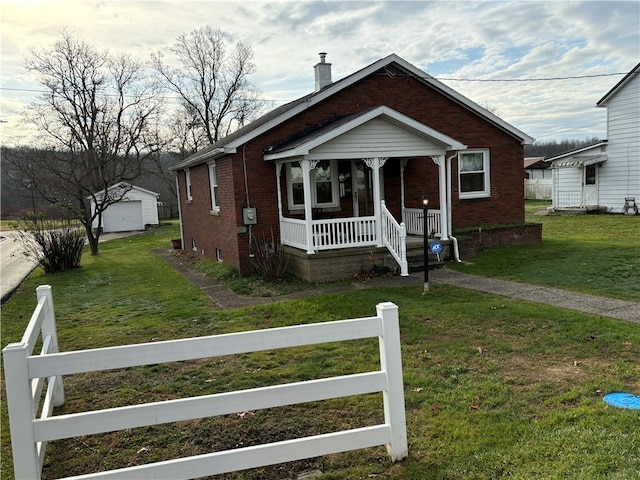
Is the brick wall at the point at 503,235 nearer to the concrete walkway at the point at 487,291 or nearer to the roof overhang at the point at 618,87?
the concrete walkway at the point at 487,291

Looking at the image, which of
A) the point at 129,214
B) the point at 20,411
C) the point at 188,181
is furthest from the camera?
the point at 129,214

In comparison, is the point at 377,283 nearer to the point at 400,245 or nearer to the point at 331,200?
the point at 400,245

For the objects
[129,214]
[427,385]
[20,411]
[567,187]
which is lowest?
[427,385]

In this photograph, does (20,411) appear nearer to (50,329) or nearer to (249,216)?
(50,329)

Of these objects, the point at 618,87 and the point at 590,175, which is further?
the point at 590,175

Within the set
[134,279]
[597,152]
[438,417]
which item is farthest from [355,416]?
[597,152]

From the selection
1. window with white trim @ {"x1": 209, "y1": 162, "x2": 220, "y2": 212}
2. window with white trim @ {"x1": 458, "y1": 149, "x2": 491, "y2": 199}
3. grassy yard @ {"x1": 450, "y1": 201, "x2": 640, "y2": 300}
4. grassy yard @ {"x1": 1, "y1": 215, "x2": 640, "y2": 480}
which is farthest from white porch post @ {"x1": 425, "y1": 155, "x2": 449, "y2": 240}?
window with white trim @ {"x1": 209, "y1": 162, "x2": 220, "y2": 212}

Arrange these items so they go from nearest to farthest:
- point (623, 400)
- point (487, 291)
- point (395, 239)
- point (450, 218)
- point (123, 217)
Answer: point (623, 400) < point (487, 291) < point (395, 239) < point (450, 218) < point (123, 217)

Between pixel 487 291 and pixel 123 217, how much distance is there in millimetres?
36700

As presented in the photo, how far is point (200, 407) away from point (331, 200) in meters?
11.1

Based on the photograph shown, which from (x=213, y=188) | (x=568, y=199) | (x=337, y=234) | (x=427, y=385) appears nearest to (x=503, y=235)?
(x=337, y=234)

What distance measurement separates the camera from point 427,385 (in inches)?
200

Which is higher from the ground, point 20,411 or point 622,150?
point 622,150

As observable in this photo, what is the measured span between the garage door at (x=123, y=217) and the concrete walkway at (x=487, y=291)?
29891 mm
